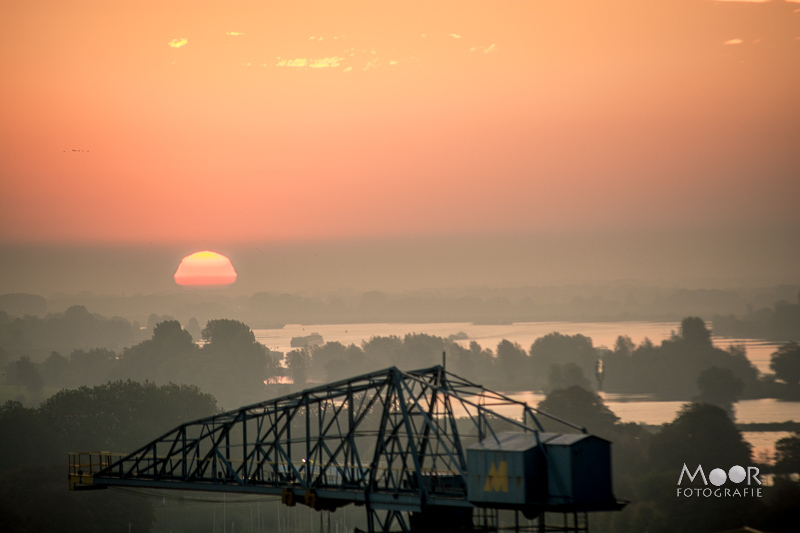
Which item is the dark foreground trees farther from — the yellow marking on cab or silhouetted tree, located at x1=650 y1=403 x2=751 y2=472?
the yellow marking on cab

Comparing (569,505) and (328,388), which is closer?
(569,505)

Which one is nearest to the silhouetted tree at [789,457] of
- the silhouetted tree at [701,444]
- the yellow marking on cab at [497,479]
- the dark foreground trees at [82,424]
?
the silhouetted tree at [701,444]

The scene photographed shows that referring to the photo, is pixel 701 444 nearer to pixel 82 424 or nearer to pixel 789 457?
pixel 789 457

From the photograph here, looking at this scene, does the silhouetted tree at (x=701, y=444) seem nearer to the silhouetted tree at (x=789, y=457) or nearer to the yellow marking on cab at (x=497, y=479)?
the silhouetted tree at (x=789, y=457)

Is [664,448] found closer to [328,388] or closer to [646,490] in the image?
[646,490]

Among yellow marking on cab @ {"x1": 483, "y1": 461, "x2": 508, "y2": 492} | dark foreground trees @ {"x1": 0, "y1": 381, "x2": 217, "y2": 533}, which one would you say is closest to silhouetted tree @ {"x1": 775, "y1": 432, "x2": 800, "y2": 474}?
yellow marking on cab @ {"x1": 483, "y1": 461, "x2": 508, "y2": 492}

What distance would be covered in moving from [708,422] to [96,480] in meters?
95.6

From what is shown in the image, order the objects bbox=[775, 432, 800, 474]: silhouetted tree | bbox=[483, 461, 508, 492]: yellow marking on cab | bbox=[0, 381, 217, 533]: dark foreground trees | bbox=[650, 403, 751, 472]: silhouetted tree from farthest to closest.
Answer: bbox=[0, 381, 217, 533]: dark foreground trees, bbox=[775, 432, 800, 474]: silhouetted tree, bbox=[650, 403, 751, 472]: silhouetted tree, bbox=[483, 461, 508, 492]: yellow marking on cab

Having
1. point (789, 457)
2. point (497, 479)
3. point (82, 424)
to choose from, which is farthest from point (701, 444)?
point (82, 424)

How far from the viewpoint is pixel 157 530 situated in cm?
13512

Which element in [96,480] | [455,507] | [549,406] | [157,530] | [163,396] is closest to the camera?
[455,507]

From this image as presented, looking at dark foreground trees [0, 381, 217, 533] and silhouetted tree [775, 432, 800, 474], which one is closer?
silhouetted tree [775, 432, 800, 474]

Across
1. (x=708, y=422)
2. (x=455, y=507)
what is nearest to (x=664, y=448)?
(x=708, y=422)

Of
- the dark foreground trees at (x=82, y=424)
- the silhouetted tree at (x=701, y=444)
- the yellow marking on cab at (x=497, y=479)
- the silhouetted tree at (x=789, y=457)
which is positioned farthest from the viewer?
the dark foreground trees at (x=82, y=424)
